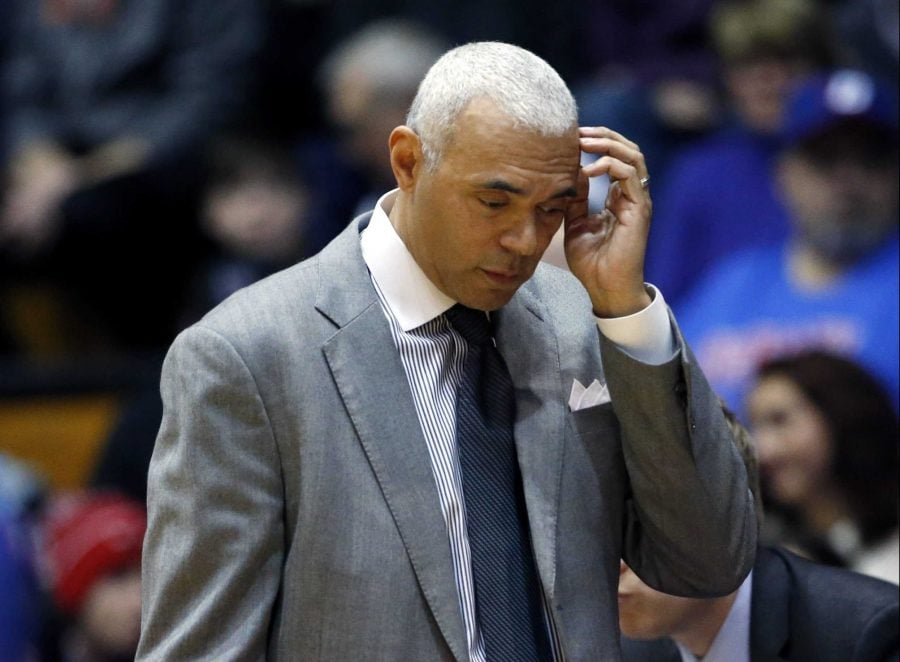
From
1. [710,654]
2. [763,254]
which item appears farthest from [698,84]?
[710,654]

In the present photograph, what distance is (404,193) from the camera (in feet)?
8.61

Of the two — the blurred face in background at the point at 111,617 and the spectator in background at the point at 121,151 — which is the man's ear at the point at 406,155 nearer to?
the blurred face in background at the point at 111,617

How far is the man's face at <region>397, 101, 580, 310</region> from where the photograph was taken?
8.10ft

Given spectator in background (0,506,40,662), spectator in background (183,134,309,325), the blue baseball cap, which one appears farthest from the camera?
spectator in background (183,134,309,325)

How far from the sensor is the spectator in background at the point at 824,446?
4.33 m

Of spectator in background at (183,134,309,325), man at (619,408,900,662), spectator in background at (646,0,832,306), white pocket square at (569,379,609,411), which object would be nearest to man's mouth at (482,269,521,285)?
white pocket square at (569,379,609,411)

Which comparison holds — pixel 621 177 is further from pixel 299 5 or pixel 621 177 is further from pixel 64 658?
pixel 299 5

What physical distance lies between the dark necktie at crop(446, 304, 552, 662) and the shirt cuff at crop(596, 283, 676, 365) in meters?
0.20

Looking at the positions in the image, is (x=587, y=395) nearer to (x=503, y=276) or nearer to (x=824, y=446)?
(x=503, y=276)

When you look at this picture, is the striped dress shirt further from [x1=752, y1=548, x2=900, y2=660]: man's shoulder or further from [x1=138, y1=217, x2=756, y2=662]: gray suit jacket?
[x1=752, y1=548, x2=900, y2=660]: man's shoulder

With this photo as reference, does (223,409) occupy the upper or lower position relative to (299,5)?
upper

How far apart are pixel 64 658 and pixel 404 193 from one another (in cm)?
291

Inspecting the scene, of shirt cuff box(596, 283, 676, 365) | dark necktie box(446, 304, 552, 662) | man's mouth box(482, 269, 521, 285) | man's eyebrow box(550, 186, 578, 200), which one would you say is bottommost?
dark necktie box(446, 304, 552, 662)

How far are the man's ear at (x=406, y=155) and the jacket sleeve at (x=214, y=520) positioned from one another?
0.35 m
